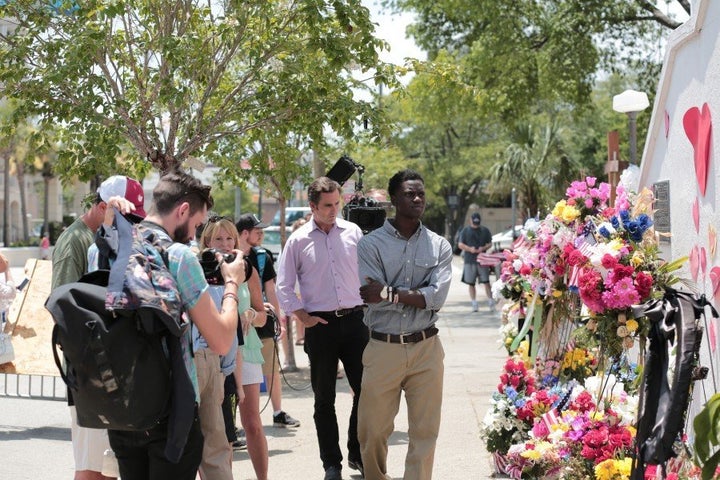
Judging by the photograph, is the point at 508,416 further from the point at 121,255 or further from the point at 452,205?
the point at 452,205

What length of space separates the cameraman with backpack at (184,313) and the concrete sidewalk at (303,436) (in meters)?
3.24

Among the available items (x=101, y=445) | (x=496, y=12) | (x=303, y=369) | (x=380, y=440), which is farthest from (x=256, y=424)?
(x=496, y=12)

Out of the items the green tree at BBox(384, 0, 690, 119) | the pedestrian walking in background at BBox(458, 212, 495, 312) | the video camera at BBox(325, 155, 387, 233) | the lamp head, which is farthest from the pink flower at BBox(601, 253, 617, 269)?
the pedestrian walking in background at BBox(458, 212, 495, 312)

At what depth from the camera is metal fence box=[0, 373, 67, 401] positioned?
10555 millimetres

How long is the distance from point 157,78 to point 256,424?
4038 mm

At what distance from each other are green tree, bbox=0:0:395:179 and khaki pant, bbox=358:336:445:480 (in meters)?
3.95

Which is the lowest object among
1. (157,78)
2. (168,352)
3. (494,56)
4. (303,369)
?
(303,369)

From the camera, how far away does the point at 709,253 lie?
539 cm

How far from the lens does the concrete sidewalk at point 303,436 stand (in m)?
7.51

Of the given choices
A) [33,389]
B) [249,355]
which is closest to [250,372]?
[249,355]

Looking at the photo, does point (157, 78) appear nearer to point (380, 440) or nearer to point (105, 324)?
point (380, 440)

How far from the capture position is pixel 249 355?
6992 millimetres

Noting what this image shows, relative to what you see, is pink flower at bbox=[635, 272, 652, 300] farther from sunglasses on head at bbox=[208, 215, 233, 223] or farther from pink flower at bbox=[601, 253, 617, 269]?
sunglasses on head at bbox=[208, 215, 233, 223]

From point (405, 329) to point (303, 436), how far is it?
9.98 ft
